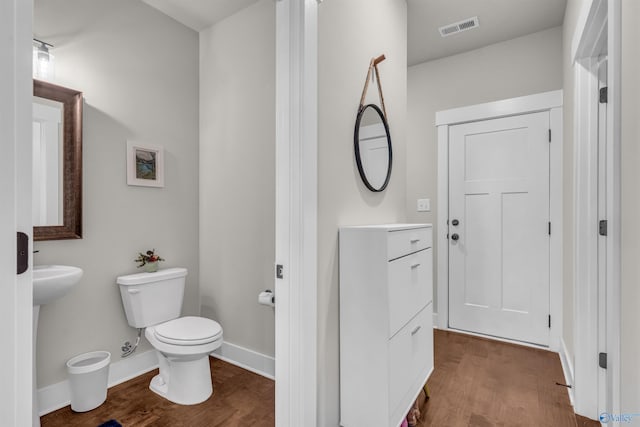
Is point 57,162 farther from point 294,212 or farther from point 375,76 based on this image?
point 375,76

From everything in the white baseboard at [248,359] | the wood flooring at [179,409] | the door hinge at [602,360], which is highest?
the door hinge at [602,360]

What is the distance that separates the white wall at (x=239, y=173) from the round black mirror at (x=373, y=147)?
730mm

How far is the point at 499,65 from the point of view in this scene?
292cm

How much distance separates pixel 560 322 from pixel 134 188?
3363 mm

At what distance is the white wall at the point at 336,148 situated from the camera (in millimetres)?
1479

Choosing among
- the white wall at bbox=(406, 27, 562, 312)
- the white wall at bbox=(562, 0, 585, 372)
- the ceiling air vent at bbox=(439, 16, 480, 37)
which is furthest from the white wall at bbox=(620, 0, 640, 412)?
the white wall at bbox=(406, 27, 562, 312)

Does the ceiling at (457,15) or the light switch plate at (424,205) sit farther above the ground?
the ceiling at (457,15)

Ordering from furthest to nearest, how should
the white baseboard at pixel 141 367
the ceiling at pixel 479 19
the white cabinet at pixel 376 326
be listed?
the ceiling at pixel 479 19 → the white baseboard at pixel 141 367 → the white cabinet at pixel 376 326

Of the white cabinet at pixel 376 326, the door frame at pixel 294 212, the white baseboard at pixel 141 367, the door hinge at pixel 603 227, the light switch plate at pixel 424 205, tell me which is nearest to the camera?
the door frame at pixel 294 212

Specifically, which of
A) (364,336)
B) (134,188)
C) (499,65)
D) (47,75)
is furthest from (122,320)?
(499,65)

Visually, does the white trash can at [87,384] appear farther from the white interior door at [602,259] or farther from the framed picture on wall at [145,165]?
the white interior door at [602,259]

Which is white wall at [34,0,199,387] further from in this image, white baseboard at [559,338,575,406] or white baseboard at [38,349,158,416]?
white baseboard at [559,338,575,406]

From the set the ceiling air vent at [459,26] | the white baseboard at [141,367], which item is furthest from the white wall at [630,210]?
the white baseboard at [141,367]

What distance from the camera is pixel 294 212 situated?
4.35 ft
